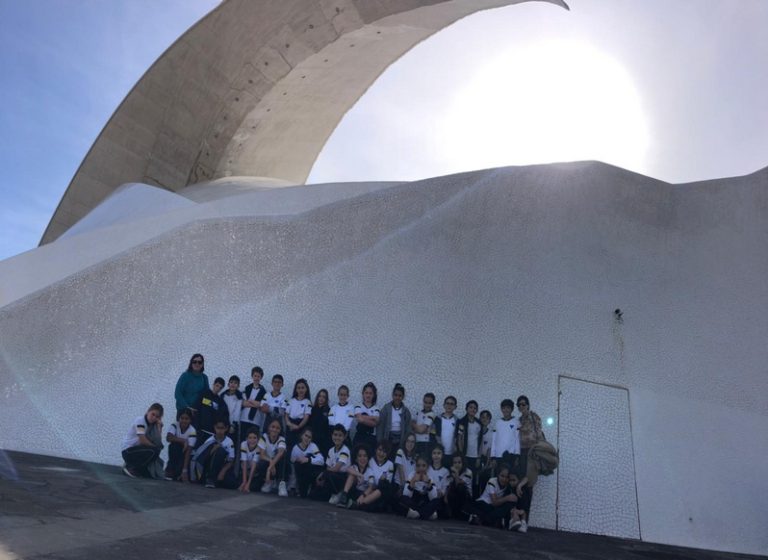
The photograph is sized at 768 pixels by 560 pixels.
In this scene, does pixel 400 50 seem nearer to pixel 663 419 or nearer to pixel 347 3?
pixel 347 3

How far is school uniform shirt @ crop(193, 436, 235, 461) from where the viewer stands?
5.30 m

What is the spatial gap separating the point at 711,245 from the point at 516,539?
3812 millimetres

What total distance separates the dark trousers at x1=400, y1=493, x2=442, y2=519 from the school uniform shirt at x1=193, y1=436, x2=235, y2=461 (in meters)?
1.52

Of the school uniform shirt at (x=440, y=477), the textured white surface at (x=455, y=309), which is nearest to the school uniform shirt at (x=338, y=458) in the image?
the school uniform shirt at (x=440, y=477)

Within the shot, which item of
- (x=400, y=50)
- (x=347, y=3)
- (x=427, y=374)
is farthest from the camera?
(x=400, y=50)

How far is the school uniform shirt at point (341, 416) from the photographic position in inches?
218

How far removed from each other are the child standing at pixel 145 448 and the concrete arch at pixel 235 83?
591 centimetres

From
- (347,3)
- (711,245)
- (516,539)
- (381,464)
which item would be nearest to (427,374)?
(381,464)

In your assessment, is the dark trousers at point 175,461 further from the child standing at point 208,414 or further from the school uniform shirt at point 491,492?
the school uniform shirt at point 491,492

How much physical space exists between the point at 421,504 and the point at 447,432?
79cm

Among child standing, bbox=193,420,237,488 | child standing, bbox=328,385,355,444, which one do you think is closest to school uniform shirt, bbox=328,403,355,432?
child standing, bbox=328,385,355,444

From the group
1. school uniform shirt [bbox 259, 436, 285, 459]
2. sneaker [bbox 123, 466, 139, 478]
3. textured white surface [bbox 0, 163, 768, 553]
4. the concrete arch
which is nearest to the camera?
sneaker [bbox 123, 466, 139, 478]

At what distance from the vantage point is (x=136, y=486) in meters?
4.31

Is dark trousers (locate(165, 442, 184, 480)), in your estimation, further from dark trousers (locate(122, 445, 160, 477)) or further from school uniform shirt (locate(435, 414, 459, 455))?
school uniform shirt (locate(435, 414, 459, 455))
